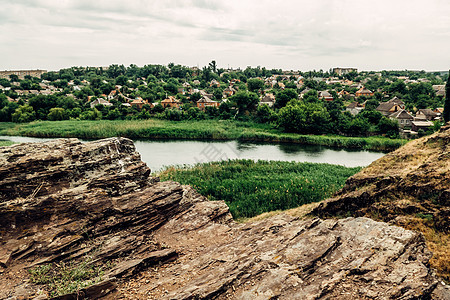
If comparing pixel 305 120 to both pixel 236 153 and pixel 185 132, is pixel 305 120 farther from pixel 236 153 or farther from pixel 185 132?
pixel 185 132

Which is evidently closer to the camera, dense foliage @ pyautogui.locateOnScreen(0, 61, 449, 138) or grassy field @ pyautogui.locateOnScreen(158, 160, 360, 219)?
grassy field @ pyautogui.locateOnScreen(158, 160, 360, 219)

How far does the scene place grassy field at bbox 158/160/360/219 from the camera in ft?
53.7

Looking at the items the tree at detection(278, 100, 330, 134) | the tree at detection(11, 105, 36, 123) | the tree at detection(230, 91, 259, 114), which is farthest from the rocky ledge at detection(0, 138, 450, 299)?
the tree at detection(11, 105, 36, 123)

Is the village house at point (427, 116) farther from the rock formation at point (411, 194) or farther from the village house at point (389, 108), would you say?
the rock formation at point (411, 194)

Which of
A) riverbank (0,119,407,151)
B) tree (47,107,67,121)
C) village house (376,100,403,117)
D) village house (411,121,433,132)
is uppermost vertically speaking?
village house (376,100,403,117)

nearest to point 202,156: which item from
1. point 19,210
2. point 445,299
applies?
point 19,210

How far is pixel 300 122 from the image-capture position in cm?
4288

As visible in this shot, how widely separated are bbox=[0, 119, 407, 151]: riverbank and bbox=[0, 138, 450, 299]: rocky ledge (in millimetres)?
30875

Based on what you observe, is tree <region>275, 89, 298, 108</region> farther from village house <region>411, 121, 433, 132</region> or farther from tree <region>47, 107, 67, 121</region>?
tree <region>47, 107, 67, 121</region>

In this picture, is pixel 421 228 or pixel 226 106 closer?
pixel 421 228

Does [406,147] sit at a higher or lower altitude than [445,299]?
higher

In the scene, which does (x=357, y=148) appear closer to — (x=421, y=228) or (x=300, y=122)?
(x=300, y=122)

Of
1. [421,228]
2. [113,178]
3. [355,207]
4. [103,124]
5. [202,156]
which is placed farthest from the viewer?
[103,124]

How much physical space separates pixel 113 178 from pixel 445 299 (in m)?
9.58
